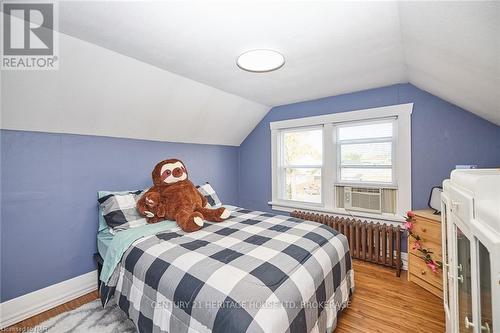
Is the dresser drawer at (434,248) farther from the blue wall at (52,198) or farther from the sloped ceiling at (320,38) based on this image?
the blue wall at (52,198)

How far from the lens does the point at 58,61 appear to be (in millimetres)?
1678

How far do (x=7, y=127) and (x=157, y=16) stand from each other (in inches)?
62.6

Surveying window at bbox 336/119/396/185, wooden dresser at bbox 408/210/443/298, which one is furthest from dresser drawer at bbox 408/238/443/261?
window at bbox 336/119/396/185

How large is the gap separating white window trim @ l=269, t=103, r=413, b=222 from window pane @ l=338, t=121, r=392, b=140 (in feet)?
0.34

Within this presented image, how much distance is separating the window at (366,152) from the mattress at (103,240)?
2.85 metres

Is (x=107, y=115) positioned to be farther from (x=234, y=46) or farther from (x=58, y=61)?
(x=234, y=46)

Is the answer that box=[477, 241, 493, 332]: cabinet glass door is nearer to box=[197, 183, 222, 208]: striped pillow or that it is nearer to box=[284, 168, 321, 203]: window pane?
box=[197, 183, 222, 208]: striped pillow

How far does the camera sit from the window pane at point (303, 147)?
3.30 metres

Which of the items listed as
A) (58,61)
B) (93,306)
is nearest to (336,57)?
(58,61)

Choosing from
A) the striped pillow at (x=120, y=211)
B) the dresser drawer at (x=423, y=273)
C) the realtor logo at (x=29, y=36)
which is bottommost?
the dresser drawer at (x=423, y=273)

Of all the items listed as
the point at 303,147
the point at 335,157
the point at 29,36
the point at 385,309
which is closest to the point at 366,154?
the point at 335,157

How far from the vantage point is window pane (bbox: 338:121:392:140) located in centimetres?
274

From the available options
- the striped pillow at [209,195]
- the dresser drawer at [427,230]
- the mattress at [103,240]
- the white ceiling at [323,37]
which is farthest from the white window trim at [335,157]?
the mattress at [103,240]

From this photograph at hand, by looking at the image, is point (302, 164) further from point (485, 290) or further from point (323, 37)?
point (485, 290)
